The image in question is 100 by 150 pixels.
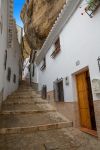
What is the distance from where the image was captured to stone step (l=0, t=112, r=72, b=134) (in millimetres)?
5083

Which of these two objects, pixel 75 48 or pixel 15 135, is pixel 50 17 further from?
pixel 15 135

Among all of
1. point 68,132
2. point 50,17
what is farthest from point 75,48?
point 50,17

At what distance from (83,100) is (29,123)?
2.34 metres

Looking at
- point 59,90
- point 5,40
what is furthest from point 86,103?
point 5,40

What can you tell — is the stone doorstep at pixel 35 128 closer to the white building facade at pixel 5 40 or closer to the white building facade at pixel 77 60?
the white building facade at pixel 77 60

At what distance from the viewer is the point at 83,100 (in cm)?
551

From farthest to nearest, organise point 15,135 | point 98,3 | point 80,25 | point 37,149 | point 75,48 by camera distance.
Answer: point 75,48 → point 80,25 → point 15,135 → point 98,3 → point 37,149

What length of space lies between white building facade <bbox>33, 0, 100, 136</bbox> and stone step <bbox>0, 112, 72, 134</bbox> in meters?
0.61

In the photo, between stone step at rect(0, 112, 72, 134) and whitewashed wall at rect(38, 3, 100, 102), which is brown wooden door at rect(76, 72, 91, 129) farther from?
stone step at rect(0, 112, 72, 134)

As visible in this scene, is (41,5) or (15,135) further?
(41,5)

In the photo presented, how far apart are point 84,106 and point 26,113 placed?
9.60ft

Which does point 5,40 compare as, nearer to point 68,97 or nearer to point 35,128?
point 68,97

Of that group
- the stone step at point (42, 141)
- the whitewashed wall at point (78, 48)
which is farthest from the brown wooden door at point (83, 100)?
the stone step at point (42, 141)

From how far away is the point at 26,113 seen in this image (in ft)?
22.4
